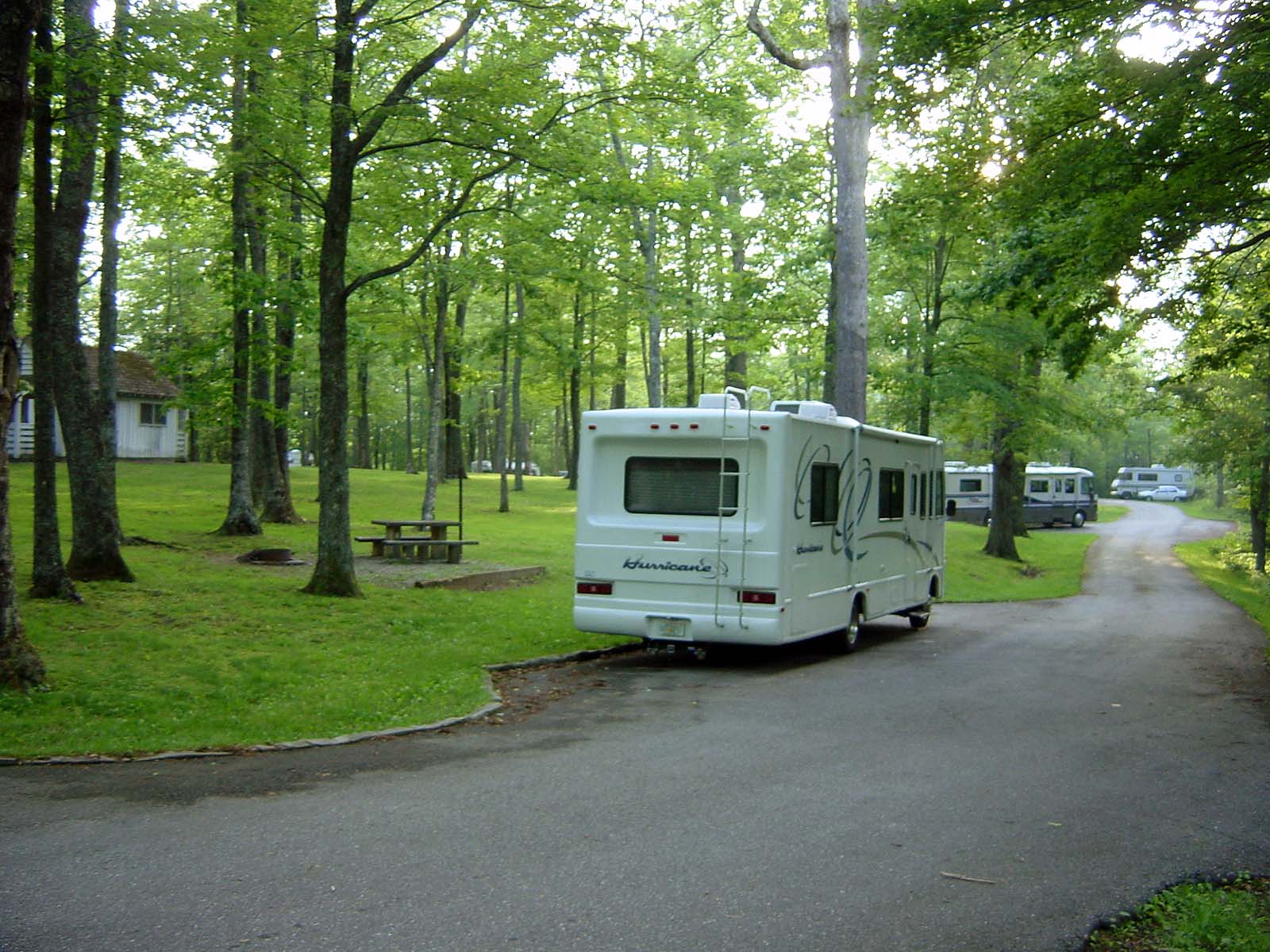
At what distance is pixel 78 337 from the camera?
14.2 metres

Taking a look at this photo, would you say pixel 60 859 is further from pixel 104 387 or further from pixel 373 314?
pixel 373 314

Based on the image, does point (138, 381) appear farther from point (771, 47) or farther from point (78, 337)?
point (78, 337)

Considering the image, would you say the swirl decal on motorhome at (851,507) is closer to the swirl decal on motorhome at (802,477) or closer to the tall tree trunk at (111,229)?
the swirl decal on motorhome at (802,477)

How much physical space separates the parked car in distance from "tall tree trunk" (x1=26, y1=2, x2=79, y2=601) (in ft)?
314

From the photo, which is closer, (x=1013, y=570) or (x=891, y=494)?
(x=891, y=494)

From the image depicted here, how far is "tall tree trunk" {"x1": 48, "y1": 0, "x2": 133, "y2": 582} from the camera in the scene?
13477 millimetres

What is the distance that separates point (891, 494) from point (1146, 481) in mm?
92127

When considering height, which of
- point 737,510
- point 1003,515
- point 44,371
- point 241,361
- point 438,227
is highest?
point 438,227

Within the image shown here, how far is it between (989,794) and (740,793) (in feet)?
5.20

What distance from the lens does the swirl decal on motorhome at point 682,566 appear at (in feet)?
41.7

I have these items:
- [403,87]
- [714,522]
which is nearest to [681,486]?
[714,522]

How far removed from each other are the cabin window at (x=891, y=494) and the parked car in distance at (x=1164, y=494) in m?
88.2

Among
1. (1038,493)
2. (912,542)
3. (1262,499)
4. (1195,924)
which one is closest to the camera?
(1195,924)

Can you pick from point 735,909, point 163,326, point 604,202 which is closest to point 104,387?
point 604,202
